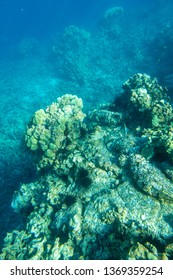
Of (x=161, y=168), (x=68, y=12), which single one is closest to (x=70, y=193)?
(x=161, y=168)

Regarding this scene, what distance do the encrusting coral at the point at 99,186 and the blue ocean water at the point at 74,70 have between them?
2.32 meters

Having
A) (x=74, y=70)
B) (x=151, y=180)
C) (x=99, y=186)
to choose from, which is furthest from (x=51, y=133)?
(x=74, y=70)

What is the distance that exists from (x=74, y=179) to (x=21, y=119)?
933 cm

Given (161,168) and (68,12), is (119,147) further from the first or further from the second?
(68,12)

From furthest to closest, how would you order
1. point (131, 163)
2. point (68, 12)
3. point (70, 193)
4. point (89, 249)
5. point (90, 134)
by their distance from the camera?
point (68, 12)
point (90, 134)
point (70, 193)
point (131, 163)
point (89, 249)

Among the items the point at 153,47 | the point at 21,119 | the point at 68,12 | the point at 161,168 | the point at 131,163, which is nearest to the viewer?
the point at 161,168

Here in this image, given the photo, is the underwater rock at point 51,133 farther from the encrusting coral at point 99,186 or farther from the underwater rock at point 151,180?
the underwater rock at point 151,180

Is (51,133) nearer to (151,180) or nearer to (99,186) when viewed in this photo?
(99,186)

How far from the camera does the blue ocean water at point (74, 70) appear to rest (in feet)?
32.7

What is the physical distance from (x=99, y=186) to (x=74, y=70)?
604 inches

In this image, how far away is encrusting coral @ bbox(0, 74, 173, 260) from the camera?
4145mm

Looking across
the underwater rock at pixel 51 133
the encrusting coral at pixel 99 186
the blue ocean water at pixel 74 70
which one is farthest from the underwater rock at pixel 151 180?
the blue ocean water at pixel 74 70

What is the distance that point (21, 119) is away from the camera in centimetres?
1401

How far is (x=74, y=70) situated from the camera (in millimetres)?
19016
